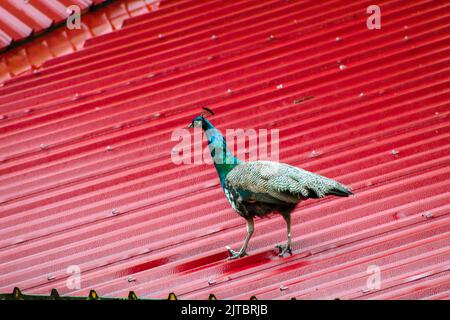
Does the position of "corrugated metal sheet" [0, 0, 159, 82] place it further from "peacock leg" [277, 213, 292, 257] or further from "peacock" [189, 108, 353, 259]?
"peacock leg" [277, 213, 292, 257]

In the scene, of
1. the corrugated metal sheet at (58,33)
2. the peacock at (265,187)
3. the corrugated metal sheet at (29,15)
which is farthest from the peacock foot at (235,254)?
the corrugated metal sheet at (29,15)

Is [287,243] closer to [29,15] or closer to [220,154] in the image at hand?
[220,154]

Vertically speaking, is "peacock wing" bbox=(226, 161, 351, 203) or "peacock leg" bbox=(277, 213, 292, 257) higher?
"peacock wing" bbox=(226, 161, 351, 203)

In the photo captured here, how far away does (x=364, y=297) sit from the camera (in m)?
6.07

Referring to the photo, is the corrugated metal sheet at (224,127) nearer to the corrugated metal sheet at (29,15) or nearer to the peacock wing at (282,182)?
the peacock wing at (282,182)

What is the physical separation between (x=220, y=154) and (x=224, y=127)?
118 cm

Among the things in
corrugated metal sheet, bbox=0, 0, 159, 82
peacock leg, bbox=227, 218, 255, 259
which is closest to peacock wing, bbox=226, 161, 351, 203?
peacock leg, bbox=227, 218, 255, 259

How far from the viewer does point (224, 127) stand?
26.9ft

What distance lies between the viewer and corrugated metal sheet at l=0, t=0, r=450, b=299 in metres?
6.62

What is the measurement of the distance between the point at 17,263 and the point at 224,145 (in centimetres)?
170

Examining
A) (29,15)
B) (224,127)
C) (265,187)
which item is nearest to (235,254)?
(265,187)

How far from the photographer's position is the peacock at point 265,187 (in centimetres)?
661
